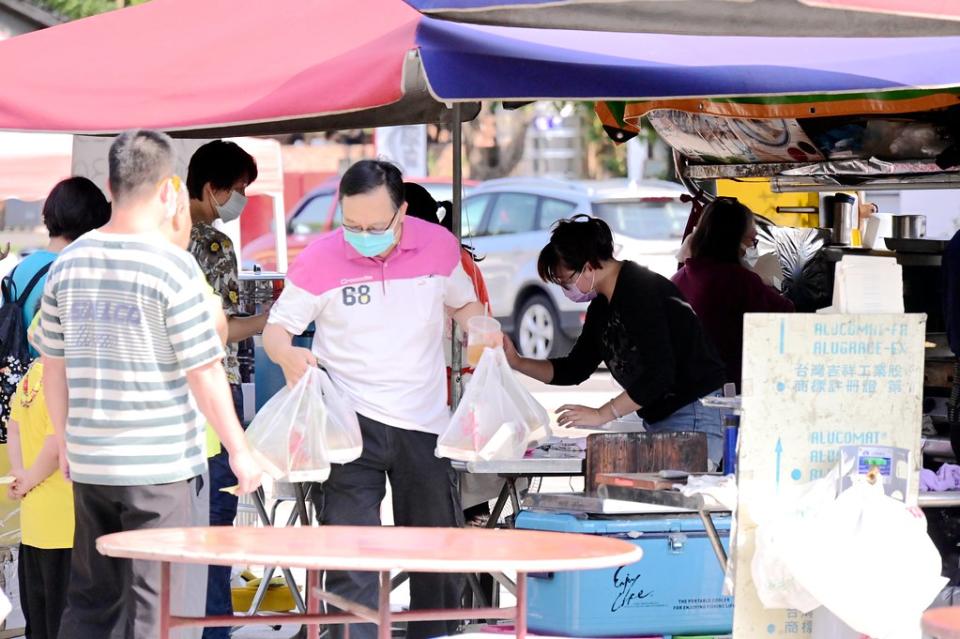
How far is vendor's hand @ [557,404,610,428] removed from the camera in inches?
218

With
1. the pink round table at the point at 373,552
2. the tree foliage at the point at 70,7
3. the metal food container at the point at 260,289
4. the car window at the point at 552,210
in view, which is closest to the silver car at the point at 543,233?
the car window at the point at 552,210

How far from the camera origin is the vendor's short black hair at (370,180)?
4.69m

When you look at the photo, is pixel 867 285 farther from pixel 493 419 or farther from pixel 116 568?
pixel 116 568

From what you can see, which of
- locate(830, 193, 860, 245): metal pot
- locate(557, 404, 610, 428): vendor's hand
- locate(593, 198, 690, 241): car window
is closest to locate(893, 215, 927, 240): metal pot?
locate(830, 193, 860, 245): metal pot

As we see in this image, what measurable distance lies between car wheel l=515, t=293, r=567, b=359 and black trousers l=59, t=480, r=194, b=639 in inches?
425

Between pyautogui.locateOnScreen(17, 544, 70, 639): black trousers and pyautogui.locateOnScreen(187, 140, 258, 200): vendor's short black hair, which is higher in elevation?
pyautogui.locateOnScreen(187, 140, 258, 200): vendor's short black hair

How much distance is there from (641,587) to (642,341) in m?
0.95

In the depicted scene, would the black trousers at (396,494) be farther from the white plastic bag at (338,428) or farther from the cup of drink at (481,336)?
the cup of drink at (481,336)

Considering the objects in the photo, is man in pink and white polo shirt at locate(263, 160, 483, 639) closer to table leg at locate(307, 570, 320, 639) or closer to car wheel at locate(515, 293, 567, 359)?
table leg at locate(307, 570, 320, 639)

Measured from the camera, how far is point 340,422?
184 inches

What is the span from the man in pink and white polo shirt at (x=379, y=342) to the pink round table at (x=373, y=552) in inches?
30.7

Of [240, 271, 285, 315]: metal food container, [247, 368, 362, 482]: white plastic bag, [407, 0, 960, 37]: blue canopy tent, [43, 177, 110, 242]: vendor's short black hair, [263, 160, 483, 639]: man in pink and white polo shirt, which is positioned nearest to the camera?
[407, 0, 960, 37]: blue canopy tent

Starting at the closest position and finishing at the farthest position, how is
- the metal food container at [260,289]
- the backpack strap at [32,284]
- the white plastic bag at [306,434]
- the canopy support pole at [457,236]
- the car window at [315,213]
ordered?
the white plastic bag at [306,434] < the backpack strap at [32,284] < the canopy support pole at [457,236] < the metal food container at [260,289] < the car window at [315,213]

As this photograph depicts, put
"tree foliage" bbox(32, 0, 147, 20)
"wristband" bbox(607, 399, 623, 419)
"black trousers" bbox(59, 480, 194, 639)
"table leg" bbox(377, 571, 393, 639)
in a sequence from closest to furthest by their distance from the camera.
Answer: "table leg" bbox(377, 571, 393, 639)
"black trousers" bbox(59, 480, 194, 639)
"wristband" bbox(607, 399, 623, 419)
"tree foliage" bbox(32, 0, 147, 20)
